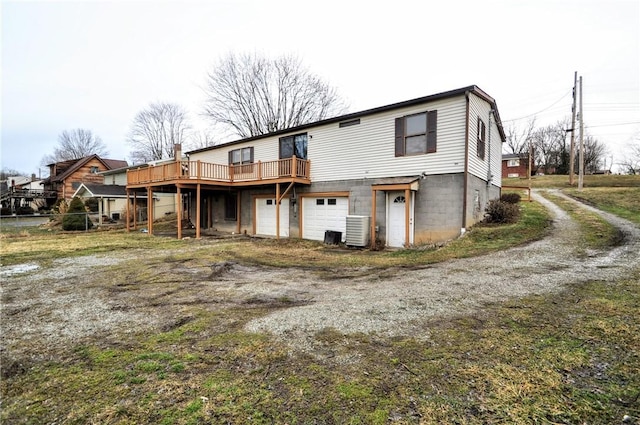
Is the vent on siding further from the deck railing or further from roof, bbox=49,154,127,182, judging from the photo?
roof, bbox=49,154,127,182

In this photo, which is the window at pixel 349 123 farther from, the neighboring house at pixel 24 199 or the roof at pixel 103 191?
the neighboring house at pixel 24 199

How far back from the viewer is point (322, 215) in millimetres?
13367

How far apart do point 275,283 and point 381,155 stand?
7.21 metres

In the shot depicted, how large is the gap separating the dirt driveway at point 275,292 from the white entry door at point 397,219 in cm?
345

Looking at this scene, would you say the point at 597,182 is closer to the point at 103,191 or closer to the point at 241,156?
the point at 241,156

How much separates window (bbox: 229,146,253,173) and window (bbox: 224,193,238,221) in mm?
1866

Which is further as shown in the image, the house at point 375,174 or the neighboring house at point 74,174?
the neighboring house at point 74,174

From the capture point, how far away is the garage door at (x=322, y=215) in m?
12.7

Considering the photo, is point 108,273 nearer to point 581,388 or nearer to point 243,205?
point 581,388

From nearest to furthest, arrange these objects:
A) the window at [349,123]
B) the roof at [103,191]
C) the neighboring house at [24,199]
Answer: the window at [349,123] < the roof at [103,191] < the neighboring house at [24,199]

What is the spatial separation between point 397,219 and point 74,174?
39032 mm

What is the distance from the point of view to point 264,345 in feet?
10.8

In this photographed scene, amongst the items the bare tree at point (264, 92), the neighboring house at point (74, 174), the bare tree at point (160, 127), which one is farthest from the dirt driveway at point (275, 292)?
the bare tree at point (160, 127)

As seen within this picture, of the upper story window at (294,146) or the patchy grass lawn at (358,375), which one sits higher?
the upper story window at (294,146)
